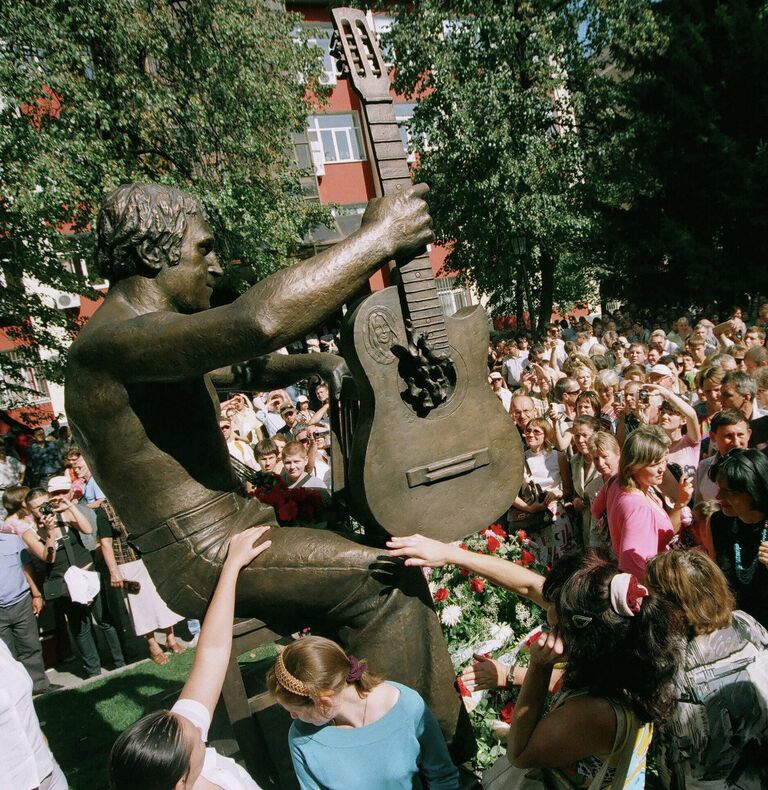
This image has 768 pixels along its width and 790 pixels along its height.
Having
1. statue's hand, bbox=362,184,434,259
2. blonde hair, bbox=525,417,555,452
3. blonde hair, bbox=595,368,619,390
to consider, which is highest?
statue's hand, bbox=362,184,434,259

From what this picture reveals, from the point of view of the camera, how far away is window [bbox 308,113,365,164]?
1008 inches

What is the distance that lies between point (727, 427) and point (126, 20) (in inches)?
453

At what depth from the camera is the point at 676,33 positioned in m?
16.2

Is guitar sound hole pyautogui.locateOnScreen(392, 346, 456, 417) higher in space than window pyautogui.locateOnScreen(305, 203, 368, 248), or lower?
lower

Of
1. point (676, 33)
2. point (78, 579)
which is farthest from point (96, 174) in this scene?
point (676, 33)

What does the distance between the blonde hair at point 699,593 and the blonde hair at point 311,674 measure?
114 centimetres

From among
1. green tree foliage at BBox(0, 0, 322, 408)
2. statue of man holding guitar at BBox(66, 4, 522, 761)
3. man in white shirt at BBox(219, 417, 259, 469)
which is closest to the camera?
statue of man holding guitar at BBox(66, 4, 522, 761)

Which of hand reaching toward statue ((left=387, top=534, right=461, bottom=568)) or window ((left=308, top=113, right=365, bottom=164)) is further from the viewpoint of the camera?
window ((left=308, top=113, right=365, bottom=164))

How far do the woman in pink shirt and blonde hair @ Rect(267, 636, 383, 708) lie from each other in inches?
76.6

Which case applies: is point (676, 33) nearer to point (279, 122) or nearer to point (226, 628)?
point (279, 122)

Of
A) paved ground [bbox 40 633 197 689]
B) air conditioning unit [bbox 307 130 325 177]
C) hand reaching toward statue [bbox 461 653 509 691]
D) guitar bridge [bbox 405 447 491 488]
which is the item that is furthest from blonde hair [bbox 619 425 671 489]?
air conditioning unit [bbox 307 130 325 177]

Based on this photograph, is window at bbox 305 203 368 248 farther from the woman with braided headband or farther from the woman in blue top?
the woman in blue top

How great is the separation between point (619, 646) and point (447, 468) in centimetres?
75

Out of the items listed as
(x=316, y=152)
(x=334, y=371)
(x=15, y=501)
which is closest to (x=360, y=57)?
(x=334, y=371)
